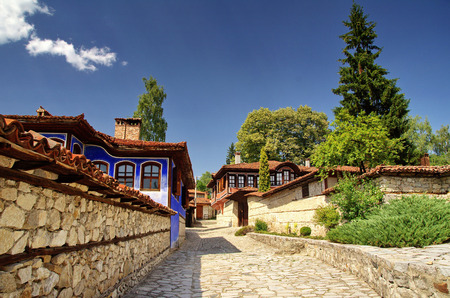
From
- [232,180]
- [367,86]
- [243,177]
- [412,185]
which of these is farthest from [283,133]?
[412,185]

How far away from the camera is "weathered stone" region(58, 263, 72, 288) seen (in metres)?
3.19

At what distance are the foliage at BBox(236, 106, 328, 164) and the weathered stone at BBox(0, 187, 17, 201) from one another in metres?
36.6

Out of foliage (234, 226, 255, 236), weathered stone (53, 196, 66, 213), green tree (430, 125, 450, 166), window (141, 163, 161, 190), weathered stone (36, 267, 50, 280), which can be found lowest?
foliage (234, 226, 255, 236)

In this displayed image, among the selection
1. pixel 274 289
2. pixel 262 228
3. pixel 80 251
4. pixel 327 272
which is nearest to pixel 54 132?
pixel 80 251

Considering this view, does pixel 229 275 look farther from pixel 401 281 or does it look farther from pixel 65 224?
pixel 65 224

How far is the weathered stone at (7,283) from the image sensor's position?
227cm

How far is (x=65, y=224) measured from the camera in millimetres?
3287

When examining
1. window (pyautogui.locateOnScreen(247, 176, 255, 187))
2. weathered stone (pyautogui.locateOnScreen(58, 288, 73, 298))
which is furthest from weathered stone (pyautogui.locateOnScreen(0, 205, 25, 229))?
window (pyautogui.locateOnScreen(247, 176, 255, 187))

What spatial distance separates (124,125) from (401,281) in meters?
15.0

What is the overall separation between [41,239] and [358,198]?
31.2ft

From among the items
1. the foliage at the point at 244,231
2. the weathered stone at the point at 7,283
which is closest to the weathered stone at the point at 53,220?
the weathered stone at the point at 7,283

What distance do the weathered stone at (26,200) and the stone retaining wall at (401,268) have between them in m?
4.78

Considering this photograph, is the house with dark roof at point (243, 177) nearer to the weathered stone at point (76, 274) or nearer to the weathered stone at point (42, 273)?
the weathered stone at point (76, 274)

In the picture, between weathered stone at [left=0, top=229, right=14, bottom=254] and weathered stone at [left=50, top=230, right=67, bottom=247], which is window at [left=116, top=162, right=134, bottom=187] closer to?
weathered stone at [left=50, top=230, right=67, bottom=247]
